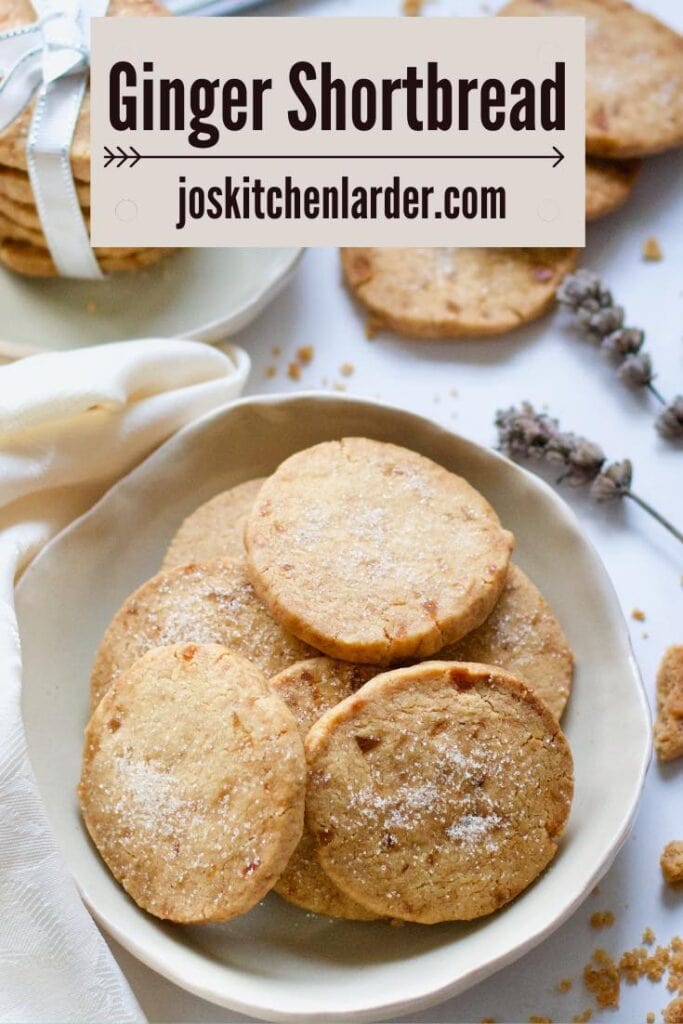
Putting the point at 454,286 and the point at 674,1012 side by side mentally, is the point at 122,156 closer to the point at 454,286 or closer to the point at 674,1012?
the point at 454,286

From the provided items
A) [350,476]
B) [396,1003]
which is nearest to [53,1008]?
[396,1003]

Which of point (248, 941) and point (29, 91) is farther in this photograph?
point (29, 91)

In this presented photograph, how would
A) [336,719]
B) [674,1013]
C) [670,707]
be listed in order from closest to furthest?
[336,719] < [674,1013] < [670,707]

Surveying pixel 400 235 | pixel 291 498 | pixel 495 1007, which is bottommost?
pixel 495 1007

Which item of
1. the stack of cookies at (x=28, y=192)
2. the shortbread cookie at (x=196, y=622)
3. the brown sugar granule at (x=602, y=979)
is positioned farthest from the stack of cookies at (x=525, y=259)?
the brown sugar granule at (x=602, y=979)

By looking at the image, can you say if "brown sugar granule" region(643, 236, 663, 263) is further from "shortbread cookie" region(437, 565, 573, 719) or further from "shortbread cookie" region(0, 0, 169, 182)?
"shortbread cookie" region(0, 0, 169, 182)

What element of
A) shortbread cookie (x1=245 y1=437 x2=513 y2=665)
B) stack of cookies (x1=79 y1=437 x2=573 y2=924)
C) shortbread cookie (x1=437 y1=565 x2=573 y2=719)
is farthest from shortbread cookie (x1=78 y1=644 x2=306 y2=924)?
shortbread cookie (x1=437 y1=565 x2=573 y2=719)

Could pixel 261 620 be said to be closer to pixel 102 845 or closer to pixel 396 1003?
pixel 102 845

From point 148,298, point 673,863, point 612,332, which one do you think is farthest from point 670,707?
point 148,298
